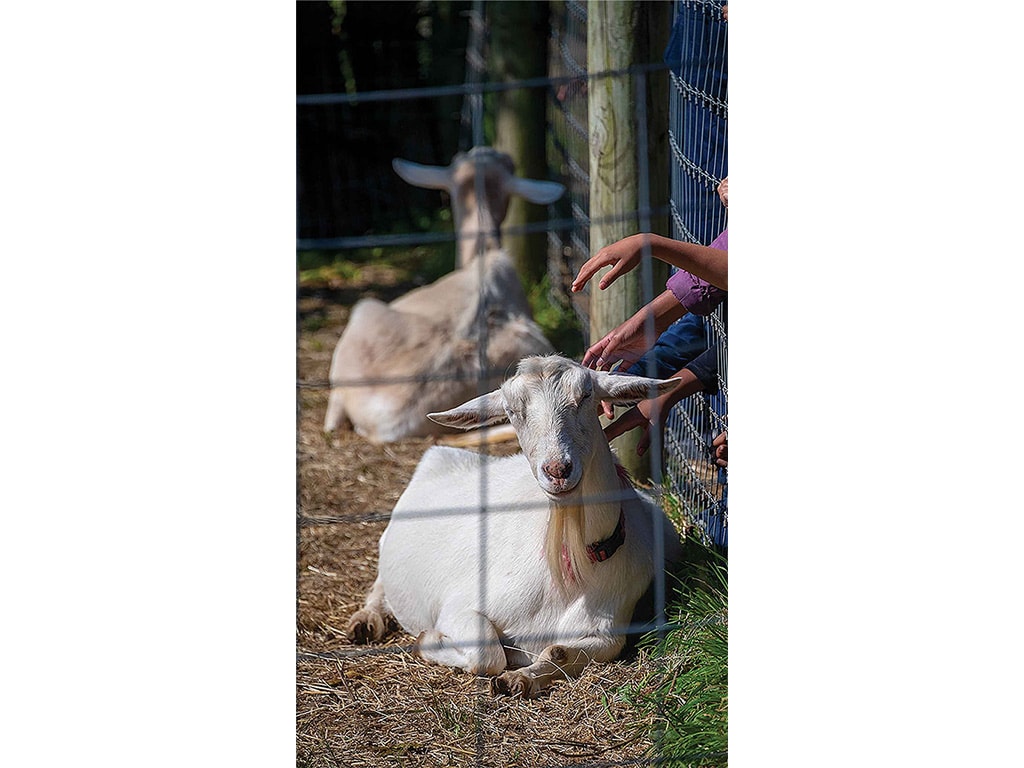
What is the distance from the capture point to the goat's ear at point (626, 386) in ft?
6.79

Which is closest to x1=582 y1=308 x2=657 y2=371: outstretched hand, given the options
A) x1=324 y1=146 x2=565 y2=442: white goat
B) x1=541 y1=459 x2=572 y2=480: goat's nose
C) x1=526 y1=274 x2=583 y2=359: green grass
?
x1=541 y1=459 x2=572 y2=480: goat's nose

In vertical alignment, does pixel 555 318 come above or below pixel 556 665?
above

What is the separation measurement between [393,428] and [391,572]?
55.4 inches

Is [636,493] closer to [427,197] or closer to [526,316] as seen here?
[526,316]

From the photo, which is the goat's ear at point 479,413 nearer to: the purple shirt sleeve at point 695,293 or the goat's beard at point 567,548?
the goat's beard at point 567,548

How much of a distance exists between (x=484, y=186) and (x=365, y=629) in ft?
6.52

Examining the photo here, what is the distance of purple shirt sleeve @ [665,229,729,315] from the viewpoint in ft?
7.03

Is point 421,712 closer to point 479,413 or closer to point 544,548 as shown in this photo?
point 544,548

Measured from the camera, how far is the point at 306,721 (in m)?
2.16

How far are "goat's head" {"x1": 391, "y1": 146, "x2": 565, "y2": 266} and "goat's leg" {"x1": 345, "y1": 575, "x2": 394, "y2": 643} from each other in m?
1.71

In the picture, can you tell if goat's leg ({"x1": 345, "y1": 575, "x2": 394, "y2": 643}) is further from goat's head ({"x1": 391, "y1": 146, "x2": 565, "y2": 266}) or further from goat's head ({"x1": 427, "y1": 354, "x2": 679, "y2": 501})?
goat's head ({"x1": 391, "y1": 146, "x2": 565, "y2": 266})

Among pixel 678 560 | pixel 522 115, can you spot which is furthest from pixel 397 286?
pixel 678 560

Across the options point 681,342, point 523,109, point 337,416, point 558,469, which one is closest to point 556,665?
point 558,469

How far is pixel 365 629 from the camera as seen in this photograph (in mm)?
2510
